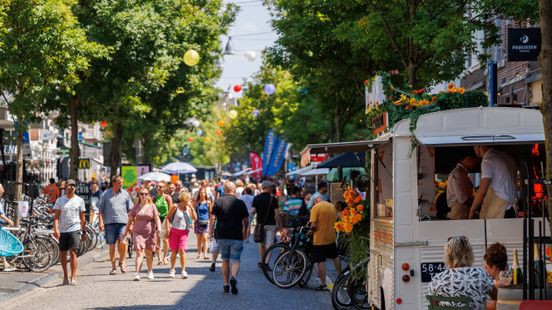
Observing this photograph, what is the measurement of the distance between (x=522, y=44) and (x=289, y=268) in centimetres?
550

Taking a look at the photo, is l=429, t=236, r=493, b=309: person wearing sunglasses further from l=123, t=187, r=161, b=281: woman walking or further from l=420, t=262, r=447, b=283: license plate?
l=123, t=187, r=161, b=281: woman walking

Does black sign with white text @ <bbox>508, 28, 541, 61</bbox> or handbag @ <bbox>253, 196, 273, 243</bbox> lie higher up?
black sign with white text @ <bbox>508, 28, 541, 61</bbox>

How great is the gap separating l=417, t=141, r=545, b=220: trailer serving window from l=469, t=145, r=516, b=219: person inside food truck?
0.16 meters

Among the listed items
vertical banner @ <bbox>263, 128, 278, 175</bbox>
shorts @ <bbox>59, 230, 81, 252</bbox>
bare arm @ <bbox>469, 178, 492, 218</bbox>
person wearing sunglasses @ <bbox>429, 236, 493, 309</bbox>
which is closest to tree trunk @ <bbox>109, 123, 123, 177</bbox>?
vertical banner @ <bbox>263, 128, 278, 175</bbox>

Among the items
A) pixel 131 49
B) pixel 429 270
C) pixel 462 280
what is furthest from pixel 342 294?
pixel 131 49

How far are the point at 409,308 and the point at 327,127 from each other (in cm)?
4392

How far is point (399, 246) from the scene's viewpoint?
34.7 ft

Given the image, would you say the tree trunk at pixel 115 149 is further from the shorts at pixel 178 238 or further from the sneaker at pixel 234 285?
the sneaker at pixel 234 285

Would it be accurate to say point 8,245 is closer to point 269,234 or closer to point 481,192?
point 269,234

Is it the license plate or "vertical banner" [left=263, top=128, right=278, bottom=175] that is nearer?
the license plate

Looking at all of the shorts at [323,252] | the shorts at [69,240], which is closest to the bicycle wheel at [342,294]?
the shorts at [323,252]

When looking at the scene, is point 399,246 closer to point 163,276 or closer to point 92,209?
point 163,276

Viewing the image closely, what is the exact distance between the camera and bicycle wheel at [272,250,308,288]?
17.6m

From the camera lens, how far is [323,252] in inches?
672
